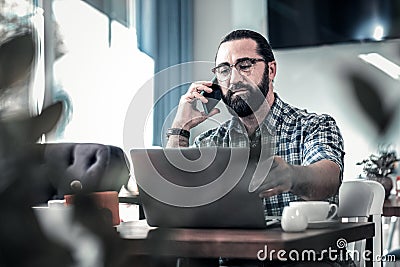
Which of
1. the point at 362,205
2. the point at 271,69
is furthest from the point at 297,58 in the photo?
the point at 362,205

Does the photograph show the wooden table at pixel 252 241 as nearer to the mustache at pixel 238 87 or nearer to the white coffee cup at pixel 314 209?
A: the white coffee cup at pixel 314 209

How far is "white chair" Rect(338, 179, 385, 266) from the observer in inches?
86.7

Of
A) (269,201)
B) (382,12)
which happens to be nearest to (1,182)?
(382,12)

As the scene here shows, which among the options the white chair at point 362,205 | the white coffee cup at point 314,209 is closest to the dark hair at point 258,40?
the white chair at point 362,205

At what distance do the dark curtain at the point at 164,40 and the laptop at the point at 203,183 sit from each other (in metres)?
3.10

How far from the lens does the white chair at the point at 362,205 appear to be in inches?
86.7

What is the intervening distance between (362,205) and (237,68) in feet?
1.98

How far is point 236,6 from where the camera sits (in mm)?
5176

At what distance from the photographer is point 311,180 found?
198cm

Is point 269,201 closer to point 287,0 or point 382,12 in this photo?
point 382,12

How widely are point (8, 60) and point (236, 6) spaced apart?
16.6 ft

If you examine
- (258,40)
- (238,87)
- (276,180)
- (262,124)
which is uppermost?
(258,40)

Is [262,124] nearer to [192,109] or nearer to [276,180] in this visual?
[192,109]

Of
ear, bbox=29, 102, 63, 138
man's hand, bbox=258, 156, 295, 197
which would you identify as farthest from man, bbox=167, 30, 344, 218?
ear, bbox=29, 102, 63, 138
